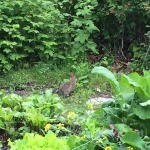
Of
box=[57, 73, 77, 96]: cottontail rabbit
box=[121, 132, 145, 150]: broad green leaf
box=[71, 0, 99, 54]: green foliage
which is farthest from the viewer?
box=[71, 0, 99, 54]: green foliage

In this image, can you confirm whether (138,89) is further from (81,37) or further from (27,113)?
(81,37)

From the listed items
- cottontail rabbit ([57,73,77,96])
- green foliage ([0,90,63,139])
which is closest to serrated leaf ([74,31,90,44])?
cottontail rabbit ([57,73,77,96])

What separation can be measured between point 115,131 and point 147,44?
15.4 ft

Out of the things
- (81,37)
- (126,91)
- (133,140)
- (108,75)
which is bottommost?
(133,140)

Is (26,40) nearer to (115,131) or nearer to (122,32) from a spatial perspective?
(122,32)

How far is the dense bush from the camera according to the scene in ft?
23.5

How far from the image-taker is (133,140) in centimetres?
279

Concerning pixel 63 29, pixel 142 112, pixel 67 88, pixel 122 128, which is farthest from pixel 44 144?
pixel 63 29

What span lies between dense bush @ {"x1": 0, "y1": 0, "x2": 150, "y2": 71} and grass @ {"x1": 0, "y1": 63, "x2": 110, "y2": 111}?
0.73 feet

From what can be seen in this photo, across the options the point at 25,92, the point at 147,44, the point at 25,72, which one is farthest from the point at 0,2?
the point at 147,44

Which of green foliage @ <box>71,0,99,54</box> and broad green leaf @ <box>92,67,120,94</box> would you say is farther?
green foliage @ <box>71,0,99,54</box>

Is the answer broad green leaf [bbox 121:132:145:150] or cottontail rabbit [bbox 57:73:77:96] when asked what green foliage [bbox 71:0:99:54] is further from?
broad green leaf [bbox 121:132:145:150]

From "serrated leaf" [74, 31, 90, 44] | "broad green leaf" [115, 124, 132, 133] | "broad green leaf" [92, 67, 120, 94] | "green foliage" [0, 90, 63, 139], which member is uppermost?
"broad green leaf" [92, 67, 120, 94]

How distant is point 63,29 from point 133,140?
16.0ft
